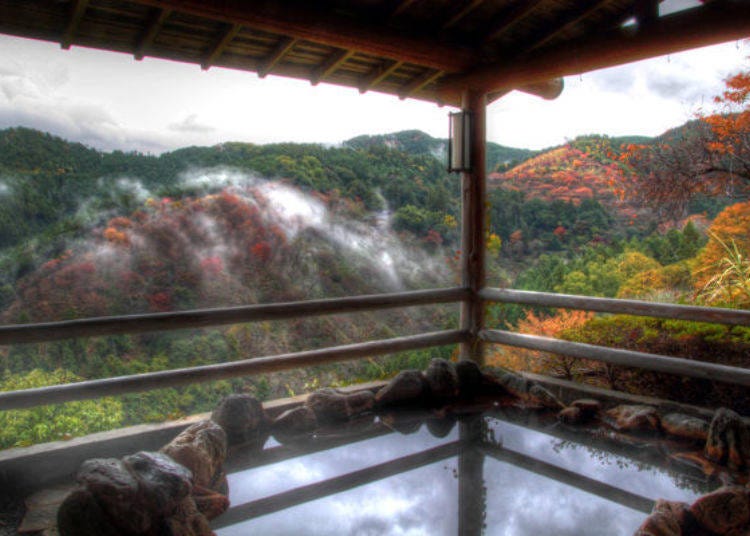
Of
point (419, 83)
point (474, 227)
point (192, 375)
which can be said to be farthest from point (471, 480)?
point (419, 83)

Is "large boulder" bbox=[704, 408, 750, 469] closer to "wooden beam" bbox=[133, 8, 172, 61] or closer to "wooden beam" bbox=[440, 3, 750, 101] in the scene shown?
"wooden beam" bbox=[440, 3, 750, 101]

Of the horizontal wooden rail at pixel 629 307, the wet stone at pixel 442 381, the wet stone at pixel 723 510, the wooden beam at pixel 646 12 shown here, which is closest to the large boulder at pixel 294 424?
the wet stone at pixel 442 381

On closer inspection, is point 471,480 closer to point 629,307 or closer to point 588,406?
point 588,406

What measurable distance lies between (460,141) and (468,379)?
6.63ft

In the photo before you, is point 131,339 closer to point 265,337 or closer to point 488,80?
point 265,337

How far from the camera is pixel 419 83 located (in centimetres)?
448

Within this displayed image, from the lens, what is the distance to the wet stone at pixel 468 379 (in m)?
4.26

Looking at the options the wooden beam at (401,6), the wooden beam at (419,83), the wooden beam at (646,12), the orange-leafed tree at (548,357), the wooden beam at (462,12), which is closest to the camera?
the wooden beam at (646,12)

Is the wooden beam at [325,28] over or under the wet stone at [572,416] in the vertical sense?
over

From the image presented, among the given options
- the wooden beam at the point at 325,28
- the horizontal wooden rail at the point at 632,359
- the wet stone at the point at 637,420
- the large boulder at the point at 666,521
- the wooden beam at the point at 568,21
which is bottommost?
the wet stone at the point at 637,420

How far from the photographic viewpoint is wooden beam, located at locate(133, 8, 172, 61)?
3.05 m

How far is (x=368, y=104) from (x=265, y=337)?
5186mm

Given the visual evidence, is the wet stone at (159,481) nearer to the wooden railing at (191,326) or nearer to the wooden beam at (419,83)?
the wooden railing at (191,326)

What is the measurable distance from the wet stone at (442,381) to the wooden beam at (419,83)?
7.63ft
